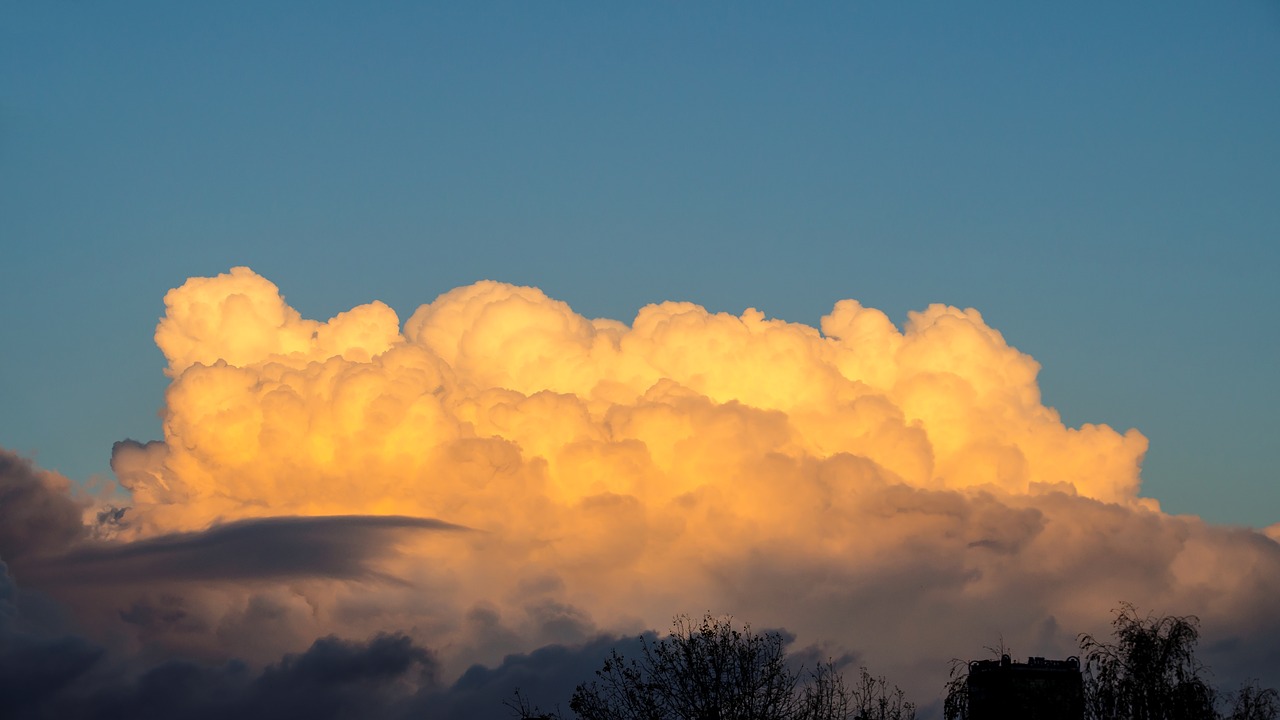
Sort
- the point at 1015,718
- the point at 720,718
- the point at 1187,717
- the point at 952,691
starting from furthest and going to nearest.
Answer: the point at 1015,718, the point at 720,718, the point at 952,691, the point at 1187,717

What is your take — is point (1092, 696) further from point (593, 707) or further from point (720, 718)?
point (593, 707)

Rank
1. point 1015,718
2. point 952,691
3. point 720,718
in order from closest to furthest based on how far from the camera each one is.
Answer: point 952,691 → point 720,718 → point 1015,718

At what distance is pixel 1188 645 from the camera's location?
54156 millimetres

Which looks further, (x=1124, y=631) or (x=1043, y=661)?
(x=1043, y=661)

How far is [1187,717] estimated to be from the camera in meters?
52.7

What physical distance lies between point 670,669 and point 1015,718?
19267 millimetres

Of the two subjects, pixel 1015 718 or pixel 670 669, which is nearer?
pixel 670 669

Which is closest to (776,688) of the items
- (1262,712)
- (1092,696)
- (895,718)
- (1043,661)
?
(895,718)

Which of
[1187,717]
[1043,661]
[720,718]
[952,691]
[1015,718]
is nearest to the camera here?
[1187,717]

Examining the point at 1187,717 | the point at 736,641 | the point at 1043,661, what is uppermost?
the point at 1043,661

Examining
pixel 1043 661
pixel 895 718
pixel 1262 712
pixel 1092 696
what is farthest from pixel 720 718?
pixel 1043 661

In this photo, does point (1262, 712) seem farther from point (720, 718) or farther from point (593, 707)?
point (593, 707)

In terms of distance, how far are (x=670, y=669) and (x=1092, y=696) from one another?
17.1 metres

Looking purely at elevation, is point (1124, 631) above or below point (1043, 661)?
below
